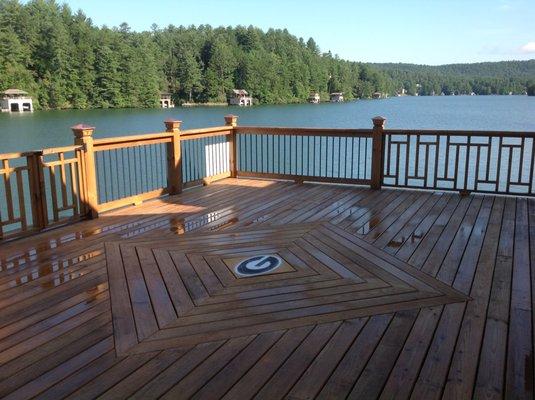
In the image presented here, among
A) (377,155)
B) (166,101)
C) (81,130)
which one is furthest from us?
(166,101)

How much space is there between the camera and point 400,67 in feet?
279

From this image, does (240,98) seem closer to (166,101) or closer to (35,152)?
(166,101)

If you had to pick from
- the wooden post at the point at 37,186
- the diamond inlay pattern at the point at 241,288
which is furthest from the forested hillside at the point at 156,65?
the diamond inlay pattern at the point at 241,288

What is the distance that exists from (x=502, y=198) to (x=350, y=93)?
65915 mm

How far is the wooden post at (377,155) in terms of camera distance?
664cm

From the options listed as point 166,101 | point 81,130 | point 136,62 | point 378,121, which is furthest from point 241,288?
point 166,101

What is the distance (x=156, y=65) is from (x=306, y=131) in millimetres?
40639

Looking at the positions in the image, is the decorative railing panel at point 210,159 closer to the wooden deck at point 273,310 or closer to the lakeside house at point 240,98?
the wooden deck at point 273,310

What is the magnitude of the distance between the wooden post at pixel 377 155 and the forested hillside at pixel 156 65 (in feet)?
117

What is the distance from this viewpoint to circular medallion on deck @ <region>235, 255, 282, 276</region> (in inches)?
136

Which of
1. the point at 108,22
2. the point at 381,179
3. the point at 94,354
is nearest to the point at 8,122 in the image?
the point at 108,22

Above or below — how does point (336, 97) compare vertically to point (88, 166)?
above

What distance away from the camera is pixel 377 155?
6.77 metres

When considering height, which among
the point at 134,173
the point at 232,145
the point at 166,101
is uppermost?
the point at 166,101
